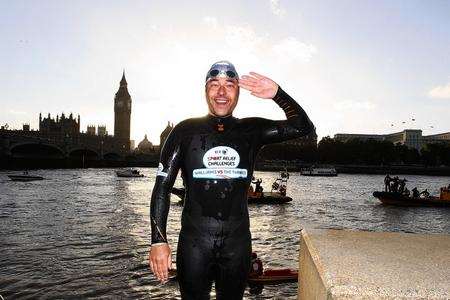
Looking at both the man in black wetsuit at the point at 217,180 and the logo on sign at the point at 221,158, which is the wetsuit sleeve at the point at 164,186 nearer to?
the man in black wetsuit at the point at 217,180

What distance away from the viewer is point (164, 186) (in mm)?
2977

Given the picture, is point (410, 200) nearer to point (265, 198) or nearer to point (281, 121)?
point (265, 198)

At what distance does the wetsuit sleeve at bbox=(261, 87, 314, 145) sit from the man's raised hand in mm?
89

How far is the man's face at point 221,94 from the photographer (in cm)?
316

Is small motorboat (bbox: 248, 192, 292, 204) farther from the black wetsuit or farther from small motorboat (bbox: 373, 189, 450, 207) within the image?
the black wetsuit

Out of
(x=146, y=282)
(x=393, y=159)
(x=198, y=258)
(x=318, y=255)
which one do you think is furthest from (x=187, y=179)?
(x=393, y=159)

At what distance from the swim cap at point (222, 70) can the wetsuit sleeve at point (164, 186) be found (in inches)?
20.2

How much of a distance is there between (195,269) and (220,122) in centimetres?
112

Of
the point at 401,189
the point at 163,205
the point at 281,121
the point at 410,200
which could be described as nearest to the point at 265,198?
the point at 410,200

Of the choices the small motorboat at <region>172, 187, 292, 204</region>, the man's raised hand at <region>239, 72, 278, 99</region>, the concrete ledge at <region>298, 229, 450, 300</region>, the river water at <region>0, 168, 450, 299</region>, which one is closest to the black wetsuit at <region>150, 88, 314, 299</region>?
the man's raised hand at <region>239, 72, 278, 99</region>

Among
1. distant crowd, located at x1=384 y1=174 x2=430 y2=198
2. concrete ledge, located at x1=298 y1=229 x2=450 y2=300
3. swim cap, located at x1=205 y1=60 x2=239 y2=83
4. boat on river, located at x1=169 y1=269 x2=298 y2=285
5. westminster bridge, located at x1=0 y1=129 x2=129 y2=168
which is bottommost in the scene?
boat on river, located at x1=169 y1=269 x2=298 y2=285

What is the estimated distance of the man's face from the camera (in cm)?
316

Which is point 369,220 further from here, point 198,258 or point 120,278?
point 198,258

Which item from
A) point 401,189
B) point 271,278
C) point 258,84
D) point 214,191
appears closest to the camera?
point 214,191
